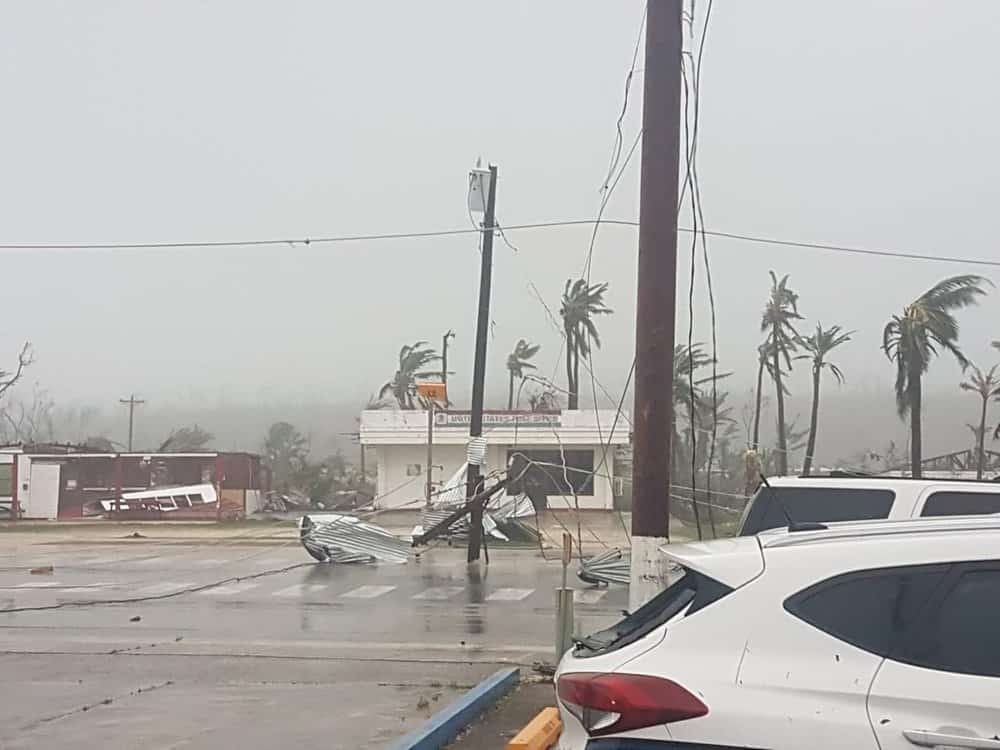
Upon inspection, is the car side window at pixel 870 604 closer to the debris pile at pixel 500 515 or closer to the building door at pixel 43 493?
the debris pile at pixel 500 515

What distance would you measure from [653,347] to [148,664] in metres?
7.31

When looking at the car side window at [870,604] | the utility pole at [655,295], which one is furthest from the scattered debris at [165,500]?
the car side window at [870,604]

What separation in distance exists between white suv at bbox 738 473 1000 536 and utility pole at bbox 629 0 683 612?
29.0 inches

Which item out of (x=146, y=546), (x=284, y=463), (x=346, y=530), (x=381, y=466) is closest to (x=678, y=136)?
(x=346, y=530)

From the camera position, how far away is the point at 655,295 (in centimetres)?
880

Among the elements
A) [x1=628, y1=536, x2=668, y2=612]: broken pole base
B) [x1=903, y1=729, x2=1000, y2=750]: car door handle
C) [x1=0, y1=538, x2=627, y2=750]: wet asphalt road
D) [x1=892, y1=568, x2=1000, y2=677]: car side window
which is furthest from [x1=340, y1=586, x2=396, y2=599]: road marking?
[x1=903, y1=729, x2=1000, y2=750]: car door handle

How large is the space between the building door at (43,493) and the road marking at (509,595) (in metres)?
39.8

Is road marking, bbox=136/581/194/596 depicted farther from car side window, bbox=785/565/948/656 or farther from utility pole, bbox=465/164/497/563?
car side window, bbox=785/565/948/656

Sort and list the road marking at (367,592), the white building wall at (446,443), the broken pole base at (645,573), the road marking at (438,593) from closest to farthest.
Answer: the broken pole base at (645,573) < the road marking at (438,593) < the road marking at (367,592) < the white building wall at (446,443)

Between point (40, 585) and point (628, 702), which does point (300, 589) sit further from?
point (628, 702)

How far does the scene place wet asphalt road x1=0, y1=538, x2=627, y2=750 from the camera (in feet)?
30.6

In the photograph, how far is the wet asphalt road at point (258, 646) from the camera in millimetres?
9320

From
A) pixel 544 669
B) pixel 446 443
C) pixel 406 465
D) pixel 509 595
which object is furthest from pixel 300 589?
pixel 406 465

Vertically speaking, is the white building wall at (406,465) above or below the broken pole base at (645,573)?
below
